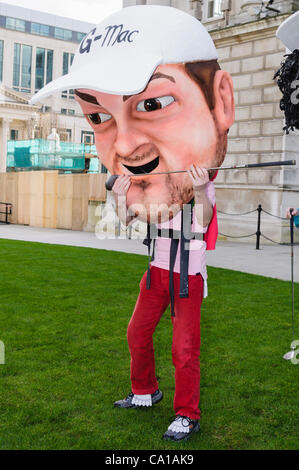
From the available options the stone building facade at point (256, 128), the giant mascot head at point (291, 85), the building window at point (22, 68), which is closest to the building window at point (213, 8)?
the stone building facade at point (256, 128)

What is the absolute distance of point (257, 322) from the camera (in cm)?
657

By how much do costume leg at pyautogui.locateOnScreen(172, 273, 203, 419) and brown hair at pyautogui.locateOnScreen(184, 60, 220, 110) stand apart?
1102 mm

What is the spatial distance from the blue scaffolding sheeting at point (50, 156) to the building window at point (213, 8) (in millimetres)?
8945

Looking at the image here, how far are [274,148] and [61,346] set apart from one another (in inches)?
468

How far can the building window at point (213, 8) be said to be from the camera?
59.2ft

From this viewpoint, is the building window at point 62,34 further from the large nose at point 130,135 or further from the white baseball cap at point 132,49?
the large nose at point 130,135

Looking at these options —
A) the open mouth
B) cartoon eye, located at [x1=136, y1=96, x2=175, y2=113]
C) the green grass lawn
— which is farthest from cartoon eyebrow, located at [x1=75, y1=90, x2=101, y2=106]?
the green grass lawn

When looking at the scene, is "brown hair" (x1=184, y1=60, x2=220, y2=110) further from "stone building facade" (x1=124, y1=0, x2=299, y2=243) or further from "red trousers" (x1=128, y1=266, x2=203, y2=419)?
"stone building facade" (x1=124, y1=0, x2=299, y2=243)

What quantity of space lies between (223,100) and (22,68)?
247 ft

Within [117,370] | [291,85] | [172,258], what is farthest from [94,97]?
[117,370]

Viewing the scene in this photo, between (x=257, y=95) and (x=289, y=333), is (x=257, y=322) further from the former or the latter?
(x=257, y=95)

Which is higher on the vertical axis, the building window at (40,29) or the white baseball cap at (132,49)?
the building window at (40,29)

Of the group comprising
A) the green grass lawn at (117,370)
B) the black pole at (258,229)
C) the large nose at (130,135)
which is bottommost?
the green grass lawn at (117,370)

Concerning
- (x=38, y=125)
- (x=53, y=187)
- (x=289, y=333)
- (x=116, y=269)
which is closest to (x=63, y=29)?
(x=38, y=125)
